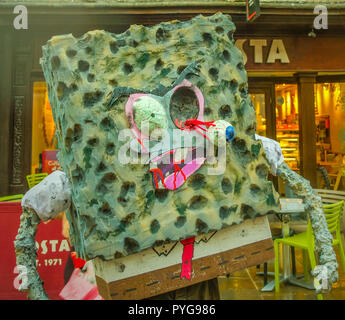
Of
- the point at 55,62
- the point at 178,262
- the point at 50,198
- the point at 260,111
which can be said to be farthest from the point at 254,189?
the point at 260,111

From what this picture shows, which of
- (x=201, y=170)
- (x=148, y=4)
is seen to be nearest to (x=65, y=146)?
(x=201, y=170)

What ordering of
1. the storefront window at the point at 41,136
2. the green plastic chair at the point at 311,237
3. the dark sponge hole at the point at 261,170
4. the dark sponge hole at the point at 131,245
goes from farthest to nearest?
the storefront window at the point at 41,136 < the green plastic chair at the point at 311,237 < the dark sponge hole at the point at 261,170 < the dark sponge hole at the point at 131,245

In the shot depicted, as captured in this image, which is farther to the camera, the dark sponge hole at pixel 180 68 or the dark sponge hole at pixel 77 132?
the dark sponge hole at pixel 180 68

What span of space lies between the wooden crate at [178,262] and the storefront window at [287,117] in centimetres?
587

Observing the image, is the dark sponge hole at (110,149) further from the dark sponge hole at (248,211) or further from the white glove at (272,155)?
the white glove at (272,155)

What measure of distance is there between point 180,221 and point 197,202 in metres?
0.11

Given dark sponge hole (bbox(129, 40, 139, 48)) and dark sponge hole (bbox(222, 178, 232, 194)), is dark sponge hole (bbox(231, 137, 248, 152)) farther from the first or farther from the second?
dark sponge hole (bbox(129, 40, 139, 48))

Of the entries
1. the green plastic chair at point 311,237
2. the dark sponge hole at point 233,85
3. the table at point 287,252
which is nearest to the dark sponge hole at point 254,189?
the dark sponge hole at point 233,85

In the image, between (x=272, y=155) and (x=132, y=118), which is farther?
(x=272, y=155)

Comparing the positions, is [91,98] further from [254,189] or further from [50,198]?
[254,189]

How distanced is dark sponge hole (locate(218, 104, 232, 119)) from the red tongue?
0.55 meters

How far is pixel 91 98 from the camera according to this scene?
4.82ft

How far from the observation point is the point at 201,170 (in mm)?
1520

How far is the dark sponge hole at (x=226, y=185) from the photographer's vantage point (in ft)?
5.08
